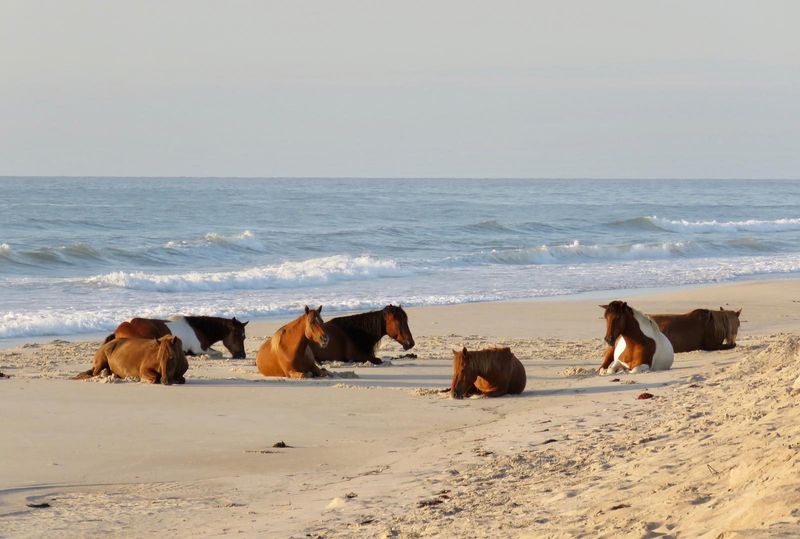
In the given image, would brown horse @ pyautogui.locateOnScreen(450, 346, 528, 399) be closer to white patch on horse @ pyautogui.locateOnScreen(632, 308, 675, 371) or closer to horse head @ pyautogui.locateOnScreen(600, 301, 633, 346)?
horse head @ pyautogui.locateOnScreen(600, 301, 633, 346)

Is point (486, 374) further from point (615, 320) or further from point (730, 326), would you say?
point (730, 326)

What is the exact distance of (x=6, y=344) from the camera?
1670 centimetres

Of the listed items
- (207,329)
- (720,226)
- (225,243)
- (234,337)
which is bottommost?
(234,337)

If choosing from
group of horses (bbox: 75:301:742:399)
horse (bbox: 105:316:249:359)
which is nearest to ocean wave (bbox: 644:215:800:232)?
group of horses (bbox: 75:301:742:399)

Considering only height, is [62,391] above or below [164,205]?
below

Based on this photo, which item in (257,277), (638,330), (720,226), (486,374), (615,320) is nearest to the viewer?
(486,374)

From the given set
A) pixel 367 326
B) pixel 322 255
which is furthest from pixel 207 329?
pixel 322 255

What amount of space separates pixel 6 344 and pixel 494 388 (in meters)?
8.46

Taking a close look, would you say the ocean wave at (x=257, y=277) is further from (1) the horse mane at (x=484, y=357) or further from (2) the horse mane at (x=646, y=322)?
(1) the horse mane at (x=484, y=357)

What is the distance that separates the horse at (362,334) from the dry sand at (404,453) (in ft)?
1.44

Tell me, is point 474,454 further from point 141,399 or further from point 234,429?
point 141,399

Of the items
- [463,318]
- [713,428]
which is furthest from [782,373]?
[463,318]

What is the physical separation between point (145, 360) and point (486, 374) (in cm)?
373

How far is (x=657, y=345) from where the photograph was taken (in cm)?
1297
